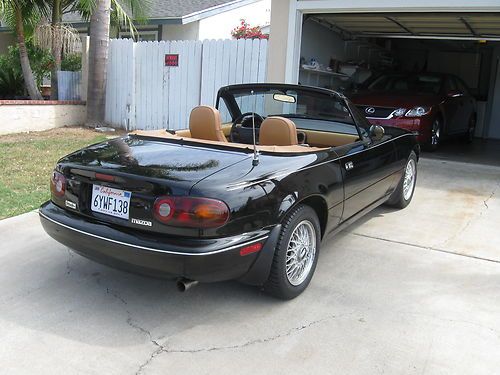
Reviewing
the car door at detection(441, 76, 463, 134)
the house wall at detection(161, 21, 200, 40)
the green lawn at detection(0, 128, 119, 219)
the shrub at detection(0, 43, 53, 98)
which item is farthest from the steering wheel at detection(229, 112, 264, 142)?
the house wall at detection(161, 21, 200, 40)

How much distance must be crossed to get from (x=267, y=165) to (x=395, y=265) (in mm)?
1614

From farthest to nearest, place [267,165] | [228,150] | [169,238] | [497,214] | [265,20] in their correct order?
[265,20] → [497,214] → [228,150] → [267,165] → [169,238]

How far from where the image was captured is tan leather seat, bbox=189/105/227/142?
4379 mm

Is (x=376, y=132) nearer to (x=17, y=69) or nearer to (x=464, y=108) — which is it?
(x=464, y=108)

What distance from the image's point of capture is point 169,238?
3107mm

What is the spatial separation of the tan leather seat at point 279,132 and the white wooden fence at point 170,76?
18.6 ft

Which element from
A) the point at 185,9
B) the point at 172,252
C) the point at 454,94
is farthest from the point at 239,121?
the point at 185,9

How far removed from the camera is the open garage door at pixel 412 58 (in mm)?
9648

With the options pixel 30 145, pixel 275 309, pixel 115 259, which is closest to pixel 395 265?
pixel 275 309

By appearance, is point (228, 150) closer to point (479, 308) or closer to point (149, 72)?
point (479, 308)

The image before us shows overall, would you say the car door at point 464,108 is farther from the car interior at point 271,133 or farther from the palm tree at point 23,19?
the palm tree at point 23,19

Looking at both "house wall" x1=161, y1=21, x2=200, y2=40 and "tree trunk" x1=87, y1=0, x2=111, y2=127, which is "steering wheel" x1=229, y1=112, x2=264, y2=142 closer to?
"tree trunk" x1=87, y1=0, x2=111, y2=127

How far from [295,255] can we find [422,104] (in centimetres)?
683

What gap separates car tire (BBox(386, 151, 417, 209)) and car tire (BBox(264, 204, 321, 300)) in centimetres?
219
